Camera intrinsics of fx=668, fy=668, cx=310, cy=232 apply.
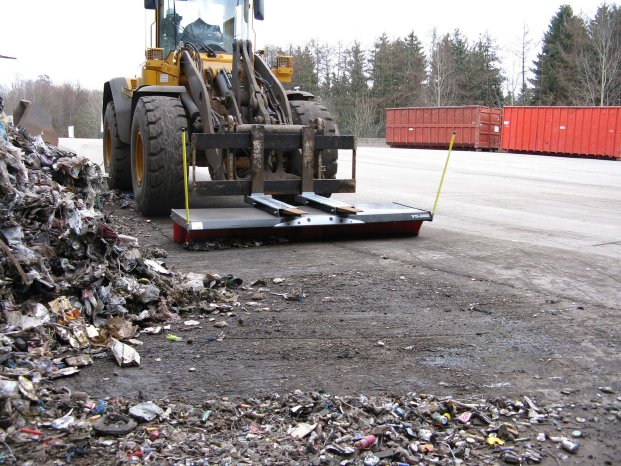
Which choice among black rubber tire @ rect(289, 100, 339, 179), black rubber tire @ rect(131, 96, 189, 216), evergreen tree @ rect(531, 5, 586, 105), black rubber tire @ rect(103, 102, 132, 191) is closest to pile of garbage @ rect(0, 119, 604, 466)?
black rubber tire @ rect(131, 96, 189, 216)

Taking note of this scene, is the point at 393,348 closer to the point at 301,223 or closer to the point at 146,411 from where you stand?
the point at 146,411

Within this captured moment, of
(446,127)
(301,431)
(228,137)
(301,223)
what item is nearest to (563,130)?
(446,127)

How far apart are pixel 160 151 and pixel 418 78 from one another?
53008 mm

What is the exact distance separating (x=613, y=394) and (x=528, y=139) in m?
30.9

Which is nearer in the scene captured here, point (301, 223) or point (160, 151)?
point (301, 223)

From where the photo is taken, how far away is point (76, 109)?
6256cm

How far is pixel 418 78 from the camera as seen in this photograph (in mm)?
58469

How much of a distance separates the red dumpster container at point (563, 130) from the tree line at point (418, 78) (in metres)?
19.2

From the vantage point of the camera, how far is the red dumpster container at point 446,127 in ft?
115

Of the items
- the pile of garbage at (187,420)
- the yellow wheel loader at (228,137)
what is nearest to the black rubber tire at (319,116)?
the yellow wheel loader at (228,137)

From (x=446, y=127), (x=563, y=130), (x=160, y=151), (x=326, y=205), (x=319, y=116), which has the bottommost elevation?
(x=326, y=205)

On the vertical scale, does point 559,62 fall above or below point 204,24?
above

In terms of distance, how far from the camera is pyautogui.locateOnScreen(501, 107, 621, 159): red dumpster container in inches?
1145

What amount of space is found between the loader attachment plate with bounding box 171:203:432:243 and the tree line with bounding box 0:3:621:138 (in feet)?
147
